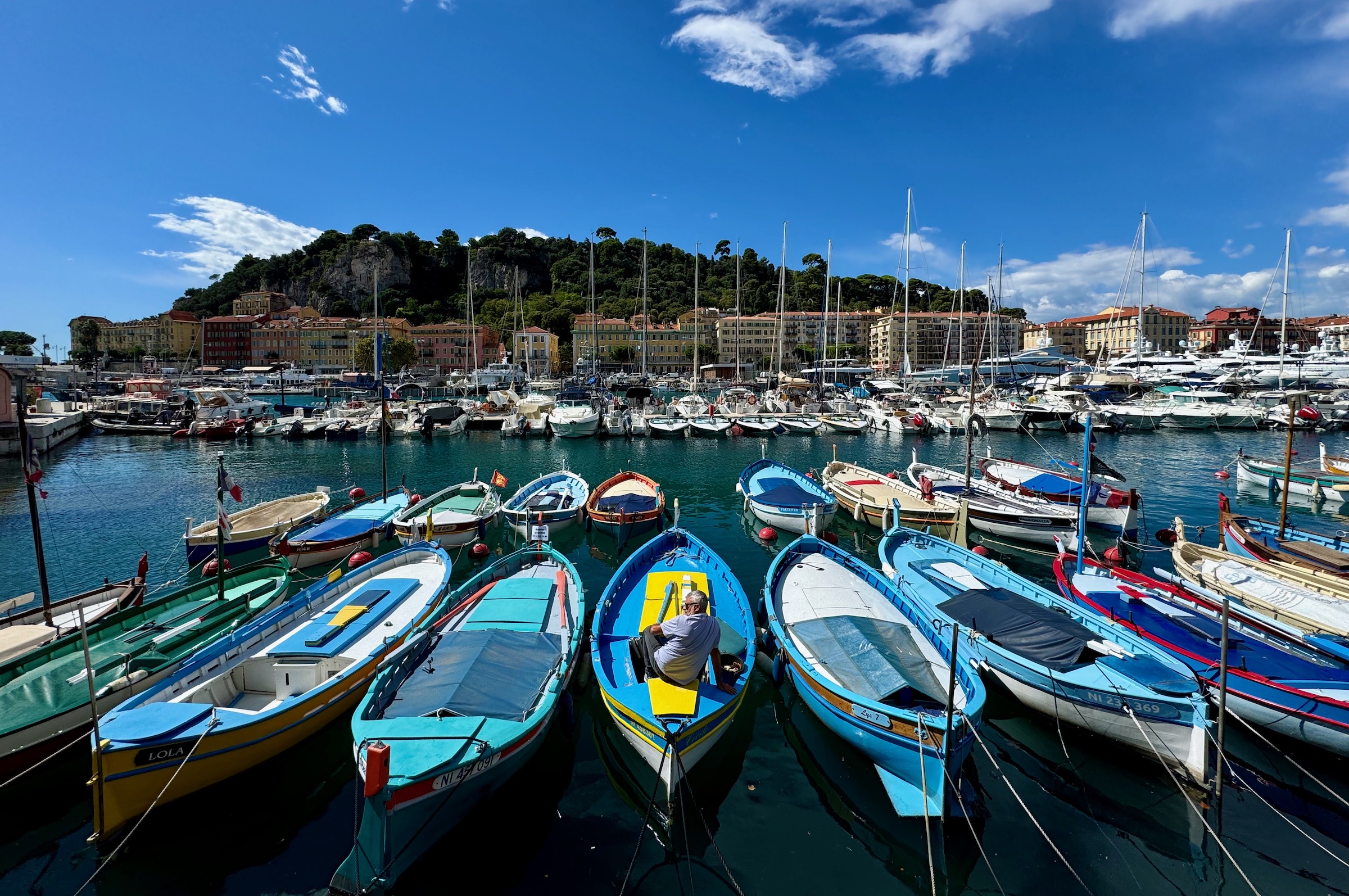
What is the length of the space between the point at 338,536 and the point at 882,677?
647 inches

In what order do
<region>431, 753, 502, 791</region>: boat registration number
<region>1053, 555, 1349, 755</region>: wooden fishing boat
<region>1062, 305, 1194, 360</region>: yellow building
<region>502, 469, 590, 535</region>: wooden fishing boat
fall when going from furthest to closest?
<region>1062, 305, 1194, 360</region>: yellow building, <region>502, 469, 590, 535</region>: wooden fishing boat, <region>1053, 555, 1349, 755</region>: wooden fishing boat, <region>431, 753, 502, 791</region>: boat registration number

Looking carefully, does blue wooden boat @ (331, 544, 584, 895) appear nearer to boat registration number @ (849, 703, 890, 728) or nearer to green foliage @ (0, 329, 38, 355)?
boat registration number @ (849, 703, 890, 728)

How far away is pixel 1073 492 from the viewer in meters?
21.8

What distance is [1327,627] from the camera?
11344 mm

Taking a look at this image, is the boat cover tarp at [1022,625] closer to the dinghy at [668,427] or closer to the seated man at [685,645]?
the seated man at [685,645]

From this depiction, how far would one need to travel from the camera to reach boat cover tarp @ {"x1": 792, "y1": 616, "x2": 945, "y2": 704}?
28.1 ft

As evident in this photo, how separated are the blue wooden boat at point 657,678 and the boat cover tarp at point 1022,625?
13.3ft

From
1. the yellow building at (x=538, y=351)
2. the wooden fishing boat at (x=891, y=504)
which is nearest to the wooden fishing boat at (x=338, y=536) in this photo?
the wooden fishing boat at (x=891, y=504)

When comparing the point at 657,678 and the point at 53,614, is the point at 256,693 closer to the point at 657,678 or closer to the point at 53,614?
the point at 53,614

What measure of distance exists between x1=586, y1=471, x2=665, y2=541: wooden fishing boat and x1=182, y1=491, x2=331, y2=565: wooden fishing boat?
9.61 metres

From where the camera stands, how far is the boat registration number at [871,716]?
769 cm

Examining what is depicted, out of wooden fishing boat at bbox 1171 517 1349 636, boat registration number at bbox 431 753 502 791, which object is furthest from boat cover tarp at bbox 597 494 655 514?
wooden fishing boat at bbox 1171 517 1349 636

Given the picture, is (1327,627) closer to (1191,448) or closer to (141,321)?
(1191,448)

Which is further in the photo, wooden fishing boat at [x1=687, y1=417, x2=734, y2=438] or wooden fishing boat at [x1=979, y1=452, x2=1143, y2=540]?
wooden fishing boat at [x1=687, y1=417, x2=734, y2=438]
